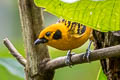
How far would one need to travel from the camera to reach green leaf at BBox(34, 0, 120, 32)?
834 millimetres

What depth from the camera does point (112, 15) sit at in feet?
2.91

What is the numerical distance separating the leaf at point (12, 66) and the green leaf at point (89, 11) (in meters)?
0.83

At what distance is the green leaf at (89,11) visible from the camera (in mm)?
834

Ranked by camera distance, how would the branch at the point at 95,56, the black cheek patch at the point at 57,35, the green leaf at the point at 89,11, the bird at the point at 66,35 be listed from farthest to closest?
the black cheek patch at the point at 57,35 → the bird at the point at 66,35 → the branch at the point at 95,56 → the green leaf at the point at 89,11

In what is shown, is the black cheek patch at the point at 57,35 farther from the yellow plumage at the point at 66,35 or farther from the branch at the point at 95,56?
the branch at the point at 95,56

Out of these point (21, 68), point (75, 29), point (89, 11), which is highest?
point (89, 11)

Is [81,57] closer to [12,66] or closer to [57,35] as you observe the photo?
[12,66]

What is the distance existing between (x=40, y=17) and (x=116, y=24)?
1.89 feet

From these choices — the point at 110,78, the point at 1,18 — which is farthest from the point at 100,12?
the point at 1,18

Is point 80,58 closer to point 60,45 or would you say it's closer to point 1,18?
point 60,45

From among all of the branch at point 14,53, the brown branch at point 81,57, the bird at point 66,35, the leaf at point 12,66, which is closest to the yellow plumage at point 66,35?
the bird at point 66,35

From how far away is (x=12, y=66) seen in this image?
1729mm

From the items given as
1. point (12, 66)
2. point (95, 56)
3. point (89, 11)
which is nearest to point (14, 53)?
point (12, 66)

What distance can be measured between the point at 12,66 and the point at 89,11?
0.93 meters
